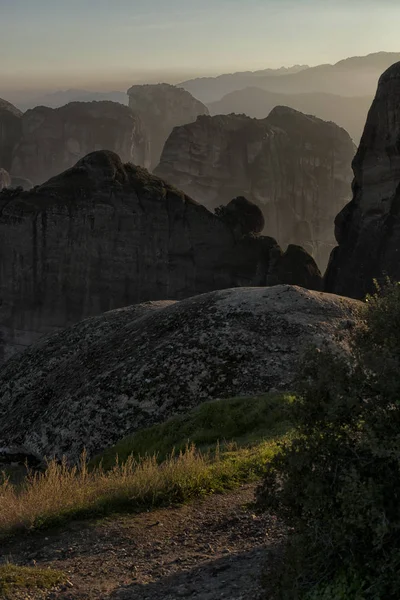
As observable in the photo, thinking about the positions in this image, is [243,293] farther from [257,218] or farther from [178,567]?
[257,218]

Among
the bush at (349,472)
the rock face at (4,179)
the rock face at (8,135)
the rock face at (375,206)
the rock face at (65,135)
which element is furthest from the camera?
the rock face at (65,135)

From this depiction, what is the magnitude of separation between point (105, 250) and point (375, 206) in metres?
26.8

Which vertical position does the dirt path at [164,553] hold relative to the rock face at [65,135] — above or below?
below

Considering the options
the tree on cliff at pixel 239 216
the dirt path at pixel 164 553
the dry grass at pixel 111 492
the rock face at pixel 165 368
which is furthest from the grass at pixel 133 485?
the tree on cliff at pixel 239 216

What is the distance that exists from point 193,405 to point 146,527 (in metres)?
8.30

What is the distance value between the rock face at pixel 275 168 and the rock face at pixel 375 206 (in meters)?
98.3

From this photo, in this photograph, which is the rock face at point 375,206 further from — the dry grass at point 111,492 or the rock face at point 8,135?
the rock face at point 8,135

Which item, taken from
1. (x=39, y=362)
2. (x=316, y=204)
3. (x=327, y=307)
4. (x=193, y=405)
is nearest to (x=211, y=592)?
(x=193, y=405)

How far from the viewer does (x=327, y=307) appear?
20.6m

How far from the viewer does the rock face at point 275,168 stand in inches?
6024

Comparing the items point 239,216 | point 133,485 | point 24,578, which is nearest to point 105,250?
point 239,216

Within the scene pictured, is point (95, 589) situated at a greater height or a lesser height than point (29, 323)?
greater

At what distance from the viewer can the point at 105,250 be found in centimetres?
6769

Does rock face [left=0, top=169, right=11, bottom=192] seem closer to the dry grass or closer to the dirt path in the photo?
the dry grass
